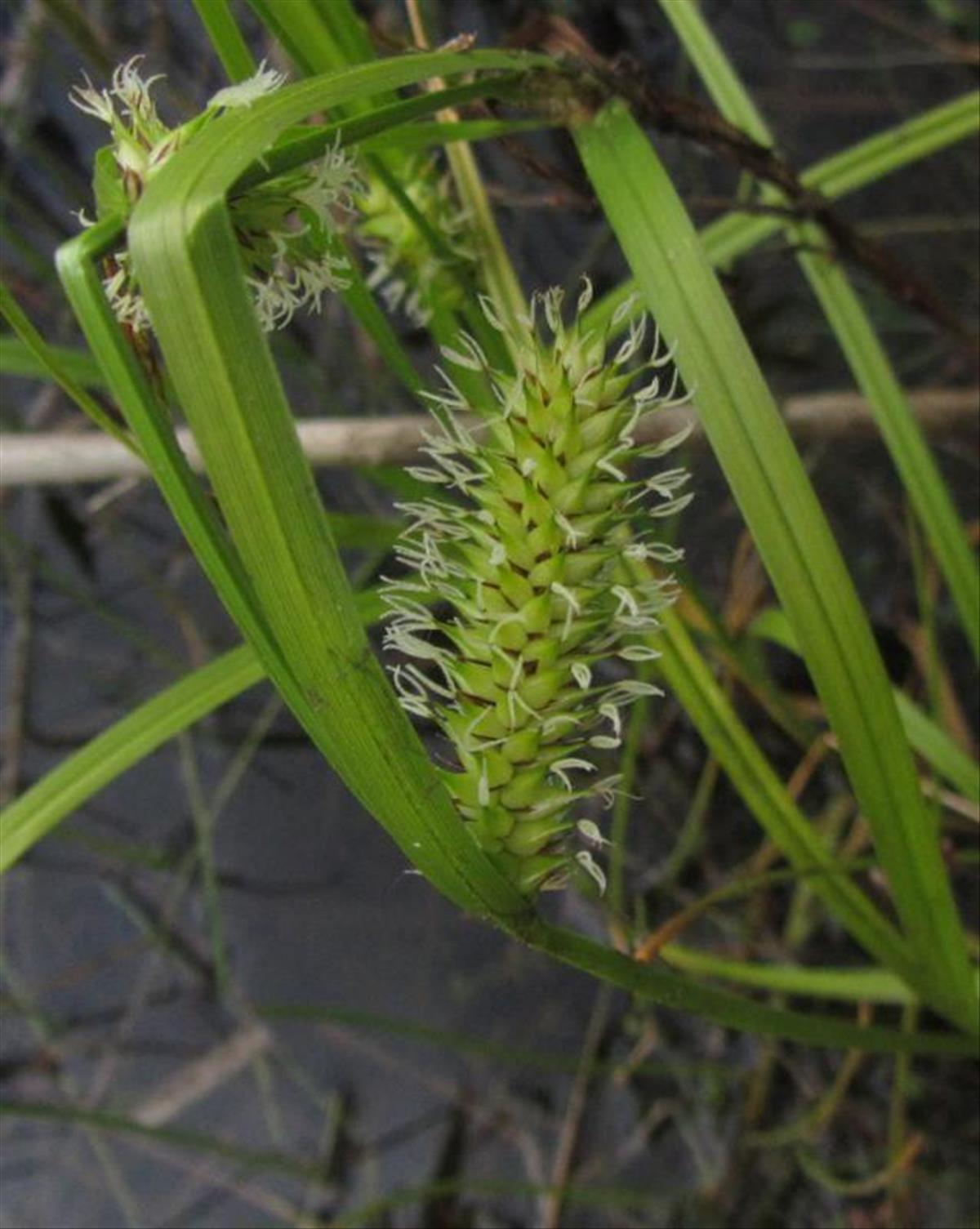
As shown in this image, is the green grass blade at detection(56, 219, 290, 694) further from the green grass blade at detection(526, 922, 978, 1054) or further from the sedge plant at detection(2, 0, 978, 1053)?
the green grass blade at detection(526, 922, 978, 1054)

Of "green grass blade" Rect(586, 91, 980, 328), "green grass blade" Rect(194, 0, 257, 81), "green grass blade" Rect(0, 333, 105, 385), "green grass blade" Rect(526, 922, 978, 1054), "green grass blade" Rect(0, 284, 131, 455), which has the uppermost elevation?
"green grass blade" Rect(194, 0, 257, 81)

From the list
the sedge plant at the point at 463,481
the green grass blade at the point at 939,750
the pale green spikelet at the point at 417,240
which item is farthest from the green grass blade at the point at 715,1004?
the pale green spikelet at the point at 417,240

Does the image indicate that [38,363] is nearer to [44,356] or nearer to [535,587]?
[44,356]

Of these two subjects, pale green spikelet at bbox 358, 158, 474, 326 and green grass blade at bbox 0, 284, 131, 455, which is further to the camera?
pale green spikelet at bbox 358, 158, 474, 326

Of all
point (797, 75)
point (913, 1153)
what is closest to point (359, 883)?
point (913, 1153)

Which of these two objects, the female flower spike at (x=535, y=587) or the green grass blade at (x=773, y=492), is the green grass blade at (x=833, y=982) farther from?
the female flower spike at (x=535, y=587)

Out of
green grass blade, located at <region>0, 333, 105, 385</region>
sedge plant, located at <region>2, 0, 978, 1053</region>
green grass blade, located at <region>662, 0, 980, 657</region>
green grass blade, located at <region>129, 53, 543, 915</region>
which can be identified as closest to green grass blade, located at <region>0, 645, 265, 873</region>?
sedge plant, located at <region>2, 0, 978, 1053</region>

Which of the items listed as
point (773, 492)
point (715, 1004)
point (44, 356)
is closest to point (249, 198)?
point (44, 356)
